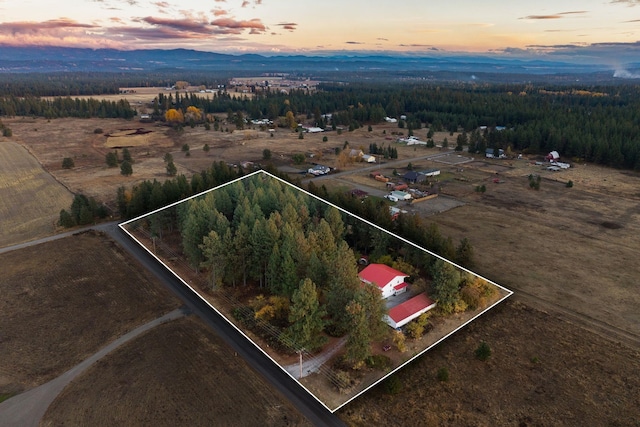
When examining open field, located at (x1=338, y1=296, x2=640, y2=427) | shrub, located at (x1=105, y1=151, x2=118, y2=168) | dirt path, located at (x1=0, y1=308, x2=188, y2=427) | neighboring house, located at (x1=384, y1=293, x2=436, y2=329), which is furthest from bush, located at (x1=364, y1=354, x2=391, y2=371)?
shrub, located at (x1=105, y1=151, x2=118, y2=168)

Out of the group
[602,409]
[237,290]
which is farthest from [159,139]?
[602,409]

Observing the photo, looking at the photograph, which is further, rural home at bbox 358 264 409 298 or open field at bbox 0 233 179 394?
open field at bbox 0 233 179 394

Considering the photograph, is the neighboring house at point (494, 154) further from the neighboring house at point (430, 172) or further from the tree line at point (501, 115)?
the neighboring house at point (430, 172)

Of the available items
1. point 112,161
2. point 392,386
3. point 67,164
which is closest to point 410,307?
point 392,386

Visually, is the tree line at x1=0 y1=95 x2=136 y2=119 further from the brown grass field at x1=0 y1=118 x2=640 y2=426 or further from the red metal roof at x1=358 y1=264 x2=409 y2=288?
the red metal roof at x1=358 y1=264 x2=409 y2=288

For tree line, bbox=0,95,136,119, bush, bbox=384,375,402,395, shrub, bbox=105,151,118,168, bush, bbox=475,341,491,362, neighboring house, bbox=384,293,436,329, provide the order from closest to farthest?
neighboring house, bbox=384,293,436,329 → bush, bbox=384,375,402,395 → bush, bbox=475,341,491,362 → shrub, bbox=105,151,118,168 → tree line, bbox=0,95,136,119

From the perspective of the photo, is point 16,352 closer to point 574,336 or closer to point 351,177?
point 574,336

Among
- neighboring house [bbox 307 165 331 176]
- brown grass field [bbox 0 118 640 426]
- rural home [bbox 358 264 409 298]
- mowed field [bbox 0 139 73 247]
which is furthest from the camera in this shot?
neighboring house [bbox 307 165 331 176]
